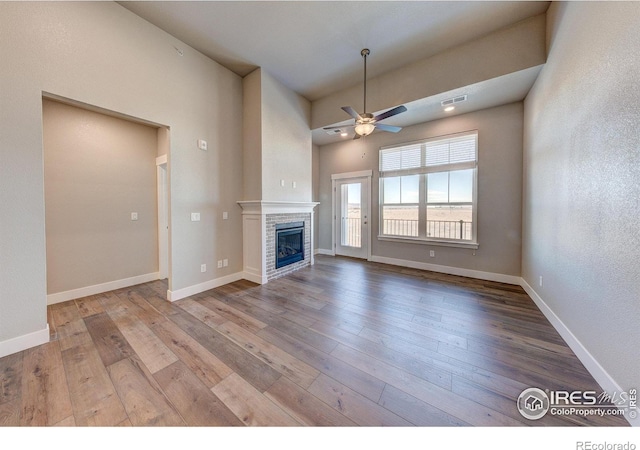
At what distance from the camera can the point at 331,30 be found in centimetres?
294

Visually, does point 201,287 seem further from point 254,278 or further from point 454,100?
point 454,100

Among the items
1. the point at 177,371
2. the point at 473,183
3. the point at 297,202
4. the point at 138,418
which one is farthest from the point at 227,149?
the point at 473,183

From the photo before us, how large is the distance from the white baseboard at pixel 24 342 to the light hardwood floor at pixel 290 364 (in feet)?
0.26

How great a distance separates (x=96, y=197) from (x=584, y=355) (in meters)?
5.93

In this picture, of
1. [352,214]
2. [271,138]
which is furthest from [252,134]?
[352,214]

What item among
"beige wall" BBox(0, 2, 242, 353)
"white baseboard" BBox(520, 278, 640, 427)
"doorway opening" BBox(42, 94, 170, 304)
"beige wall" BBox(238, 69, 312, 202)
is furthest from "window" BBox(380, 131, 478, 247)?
"doorway opening" BBox(42, 94, 170, 304)

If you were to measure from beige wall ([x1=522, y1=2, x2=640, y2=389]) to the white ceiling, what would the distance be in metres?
0.72

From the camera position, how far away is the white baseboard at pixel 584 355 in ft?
4.99

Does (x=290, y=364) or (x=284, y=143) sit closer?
(x=290, y=364)

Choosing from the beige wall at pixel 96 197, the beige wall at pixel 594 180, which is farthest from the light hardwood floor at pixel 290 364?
the beige wall at pixel 96 197

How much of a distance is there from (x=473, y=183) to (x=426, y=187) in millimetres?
815

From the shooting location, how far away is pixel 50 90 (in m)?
2.17

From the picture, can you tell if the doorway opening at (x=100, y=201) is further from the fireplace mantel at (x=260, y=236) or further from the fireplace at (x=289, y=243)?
the fireplace at (x=289, y=243)
